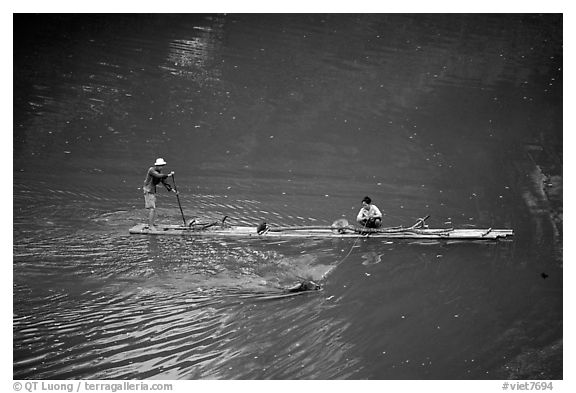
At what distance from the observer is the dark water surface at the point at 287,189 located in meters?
8.28

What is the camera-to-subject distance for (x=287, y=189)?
12.1 meters

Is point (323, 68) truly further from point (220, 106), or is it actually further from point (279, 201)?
point (279, 201)

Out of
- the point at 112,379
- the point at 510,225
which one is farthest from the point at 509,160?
the point at 112,379

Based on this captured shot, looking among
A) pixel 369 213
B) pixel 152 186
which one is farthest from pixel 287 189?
pixel 152 186

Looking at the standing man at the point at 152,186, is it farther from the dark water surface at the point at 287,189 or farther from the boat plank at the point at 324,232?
the dark water surface at the point at 287,189

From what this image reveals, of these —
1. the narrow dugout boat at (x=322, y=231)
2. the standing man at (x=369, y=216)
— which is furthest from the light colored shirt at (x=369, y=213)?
the narrow dugout boat at (x=322, y=231)

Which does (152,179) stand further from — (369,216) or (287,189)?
(369,216)

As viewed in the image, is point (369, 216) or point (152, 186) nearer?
point (369, 216)

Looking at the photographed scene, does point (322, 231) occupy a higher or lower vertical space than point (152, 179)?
lower

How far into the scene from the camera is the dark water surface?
8281mm

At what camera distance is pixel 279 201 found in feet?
38.1

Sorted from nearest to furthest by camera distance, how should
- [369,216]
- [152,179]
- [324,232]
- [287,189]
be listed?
[369,216] < [324,232] < [152,179] < [287,189]

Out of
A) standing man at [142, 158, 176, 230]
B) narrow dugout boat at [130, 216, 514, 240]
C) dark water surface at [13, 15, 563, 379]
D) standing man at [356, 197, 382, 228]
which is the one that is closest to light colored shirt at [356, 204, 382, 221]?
standing man at [356, 197, 382, 228]

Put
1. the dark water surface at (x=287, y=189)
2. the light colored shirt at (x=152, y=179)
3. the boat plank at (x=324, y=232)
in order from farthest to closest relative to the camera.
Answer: the light colored shirt at (x=152, y=179) → the boat plank at (x=324, y=232) → the dark water surface at (x=287, y=189)
